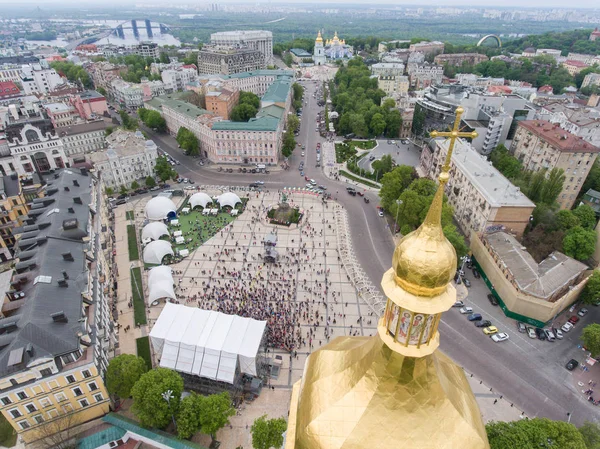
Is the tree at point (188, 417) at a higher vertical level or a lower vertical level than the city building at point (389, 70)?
lower

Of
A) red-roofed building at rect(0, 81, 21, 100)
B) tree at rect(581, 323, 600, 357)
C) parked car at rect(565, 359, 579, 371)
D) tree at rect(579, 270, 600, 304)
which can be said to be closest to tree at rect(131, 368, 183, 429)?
parked car at rect(565, 359, 579, 371)

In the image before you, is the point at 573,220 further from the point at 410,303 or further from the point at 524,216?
the point at 410,303

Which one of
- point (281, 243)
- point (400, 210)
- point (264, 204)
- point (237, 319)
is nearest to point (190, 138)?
point (264, 204)

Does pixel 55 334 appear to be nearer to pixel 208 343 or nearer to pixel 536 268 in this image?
pixel 208 343

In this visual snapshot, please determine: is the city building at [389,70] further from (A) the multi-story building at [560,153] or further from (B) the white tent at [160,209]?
(B) the white tent at [160,209]

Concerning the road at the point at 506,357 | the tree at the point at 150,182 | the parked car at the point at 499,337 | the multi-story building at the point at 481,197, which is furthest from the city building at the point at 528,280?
the tree at the point at 150,182

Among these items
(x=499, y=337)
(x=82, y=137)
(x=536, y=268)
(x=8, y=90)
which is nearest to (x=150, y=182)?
(x=82, y=137)

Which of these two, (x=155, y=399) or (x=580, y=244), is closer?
(x=155, y=399)
